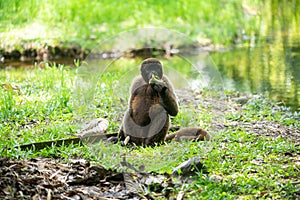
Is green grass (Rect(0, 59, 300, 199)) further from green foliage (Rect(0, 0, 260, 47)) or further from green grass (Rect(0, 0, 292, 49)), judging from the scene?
green foliage (Rect(0, 0, 260, 47))

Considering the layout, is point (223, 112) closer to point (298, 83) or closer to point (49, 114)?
point (49, 114)

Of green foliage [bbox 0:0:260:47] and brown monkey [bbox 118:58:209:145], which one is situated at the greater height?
green foliage [bbox 0:0:260:47]

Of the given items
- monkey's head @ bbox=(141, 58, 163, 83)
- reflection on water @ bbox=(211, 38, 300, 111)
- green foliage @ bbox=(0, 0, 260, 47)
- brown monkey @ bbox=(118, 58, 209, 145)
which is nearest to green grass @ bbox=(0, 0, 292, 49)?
green foliage @ bbox=(0, 0, 260, 47)

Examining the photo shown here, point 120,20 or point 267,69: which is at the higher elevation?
point 120,20

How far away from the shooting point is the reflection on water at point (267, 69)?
10.2 meters

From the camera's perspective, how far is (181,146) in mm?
5773

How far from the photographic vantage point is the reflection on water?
33.4 feet

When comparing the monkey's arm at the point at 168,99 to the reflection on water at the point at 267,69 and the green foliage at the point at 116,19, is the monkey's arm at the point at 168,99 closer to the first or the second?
the reflection on water at the point at 267,69

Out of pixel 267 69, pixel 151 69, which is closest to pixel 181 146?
pixel 151 69

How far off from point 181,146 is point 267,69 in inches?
286

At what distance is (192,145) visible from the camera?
5934mm

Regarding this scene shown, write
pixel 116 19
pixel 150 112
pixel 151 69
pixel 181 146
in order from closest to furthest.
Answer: pixel 181 146, pixel 151 69, pixel 150 112, pixel 116 19

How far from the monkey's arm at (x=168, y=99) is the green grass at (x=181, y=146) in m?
0.38

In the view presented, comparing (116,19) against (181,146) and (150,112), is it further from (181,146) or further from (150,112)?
(181,146)
